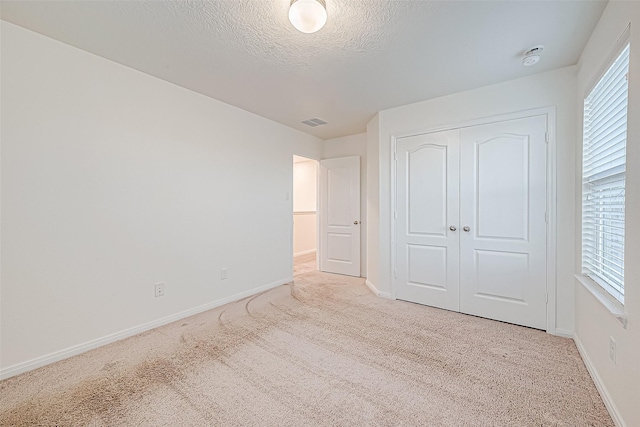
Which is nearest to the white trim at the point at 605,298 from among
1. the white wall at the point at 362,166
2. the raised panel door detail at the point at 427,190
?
the raised panel door detail at the point at 427,190

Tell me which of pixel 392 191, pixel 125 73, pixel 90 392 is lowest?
pixel 90 392

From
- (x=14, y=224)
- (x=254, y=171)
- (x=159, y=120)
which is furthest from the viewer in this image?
(x=254, y=171)

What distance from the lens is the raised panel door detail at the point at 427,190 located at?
10.4 feet

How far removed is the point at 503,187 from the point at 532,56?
1138mm

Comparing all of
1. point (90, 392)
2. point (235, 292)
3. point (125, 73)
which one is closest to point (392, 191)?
point (235, 292)

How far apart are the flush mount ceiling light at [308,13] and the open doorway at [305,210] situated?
5.02m

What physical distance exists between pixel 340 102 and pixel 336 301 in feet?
7.77

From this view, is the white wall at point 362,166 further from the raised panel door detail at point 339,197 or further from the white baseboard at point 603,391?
the white baseboard at point 603,391

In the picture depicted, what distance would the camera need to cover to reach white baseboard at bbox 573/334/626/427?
57.2 inches

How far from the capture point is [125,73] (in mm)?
2465

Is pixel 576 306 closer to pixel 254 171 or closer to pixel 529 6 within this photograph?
pixel 529 6

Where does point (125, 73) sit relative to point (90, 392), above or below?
above

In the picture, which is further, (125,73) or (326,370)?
(125,73)

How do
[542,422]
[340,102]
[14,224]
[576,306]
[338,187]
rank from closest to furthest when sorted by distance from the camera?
[542,422] < [14,224] < [576,306] < [340,102] < [338,187]
